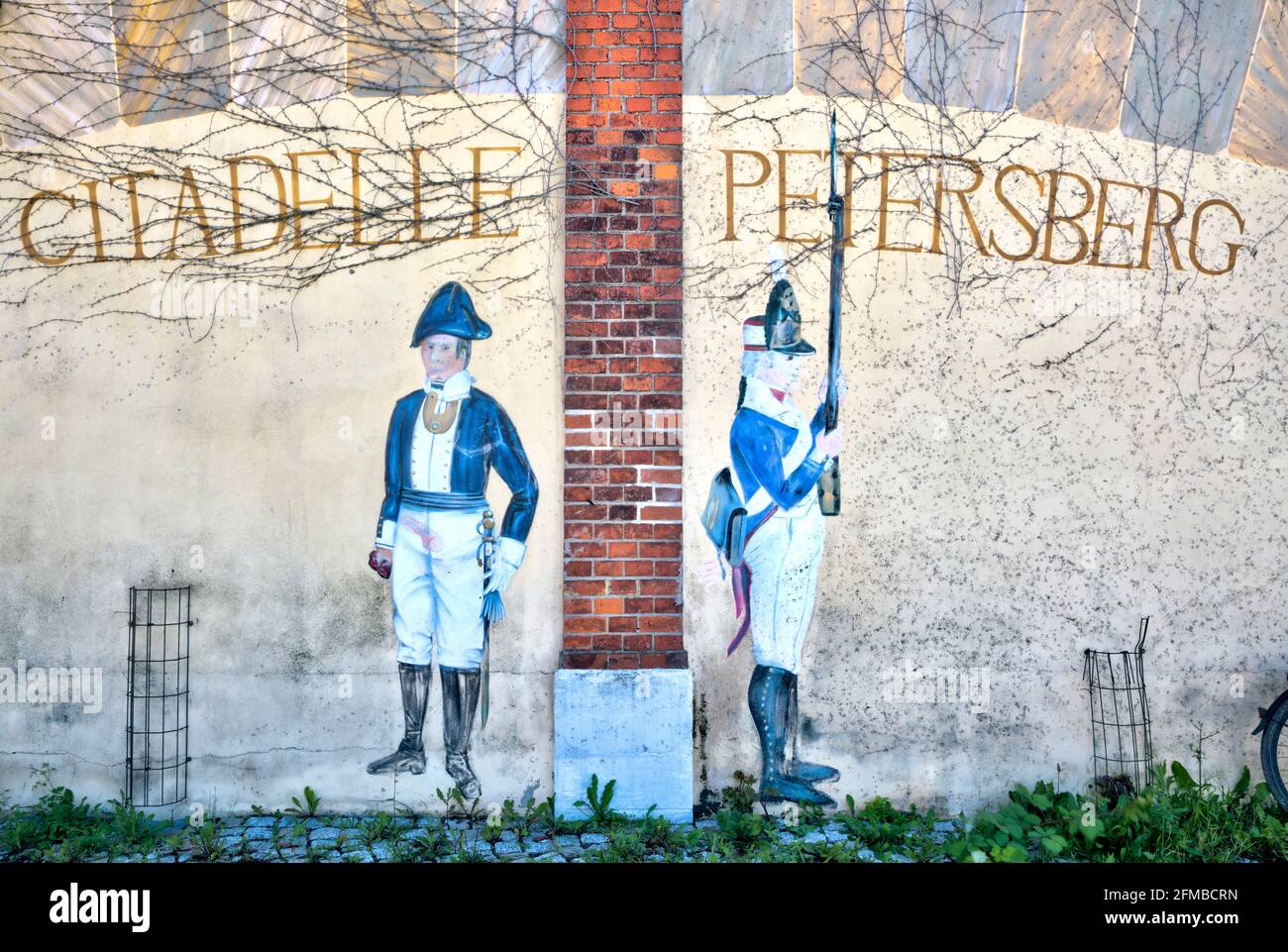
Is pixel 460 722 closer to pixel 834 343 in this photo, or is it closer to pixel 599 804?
pixel 599 804

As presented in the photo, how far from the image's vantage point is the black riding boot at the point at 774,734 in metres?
5.21

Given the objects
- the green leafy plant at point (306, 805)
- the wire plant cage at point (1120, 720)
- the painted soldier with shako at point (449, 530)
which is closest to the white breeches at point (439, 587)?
the painted soldier with shako at point (449, 530)

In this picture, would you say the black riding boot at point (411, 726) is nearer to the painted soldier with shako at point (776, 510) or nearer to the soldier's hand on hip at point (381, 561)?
the soldier's hand on hip at point (381, 561)

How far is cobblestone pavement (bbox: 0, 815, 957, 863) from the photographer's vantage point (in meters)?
4.72

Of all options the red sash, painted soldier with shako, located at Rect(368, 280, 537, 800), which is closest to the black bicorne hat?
painted soldier with shako, located at Rect(368, 280, 537, 800)

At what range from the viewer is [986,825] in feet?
16.2

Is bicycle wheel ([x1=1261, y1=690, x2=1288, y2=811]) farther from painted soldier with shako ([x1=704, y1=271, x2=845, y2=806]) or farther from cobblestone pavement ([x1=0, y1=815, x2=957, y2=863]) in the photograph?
painted soldier with shako ([x1=704, y1=271, x2=845, y2=806])

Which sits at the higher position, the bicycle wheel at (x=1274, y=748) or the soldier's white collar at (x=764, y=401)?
the soldier's white collar at (x=764, y=401)

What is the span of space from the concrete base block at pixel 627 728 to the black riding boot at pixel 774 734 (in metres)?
0.42

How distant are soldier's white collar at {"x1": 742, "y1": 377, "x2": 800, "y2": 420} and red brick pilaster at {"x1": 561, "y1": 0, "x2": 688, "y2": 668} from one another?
1.26 ft

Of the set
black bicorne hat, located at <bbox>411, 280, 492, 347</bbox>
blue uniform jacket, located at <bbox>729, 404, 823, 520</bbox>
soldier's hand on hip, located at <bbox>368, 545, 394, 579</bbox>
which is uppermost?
black bicorne hat, located at <bbox>411, 280, 492, 347</bbox>

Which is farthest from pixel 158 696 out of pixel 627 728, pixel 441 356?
pixel 627 728

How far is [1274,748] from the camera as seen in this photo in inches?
202
